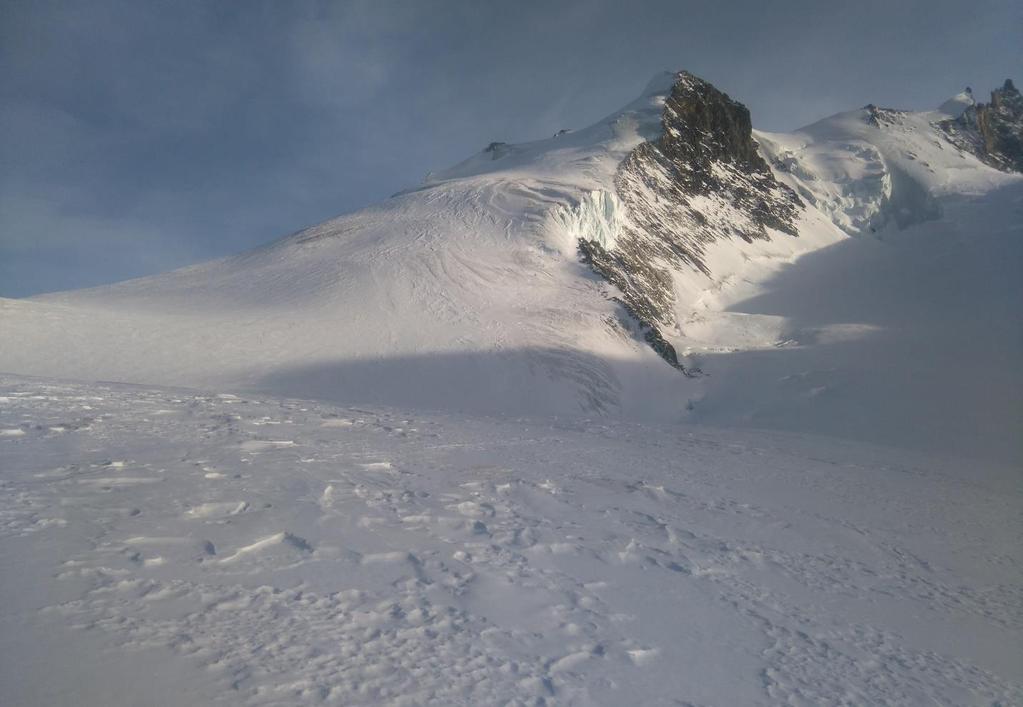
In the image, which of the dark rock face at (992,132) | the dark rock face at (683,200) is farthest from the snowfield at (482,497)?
the dark rock face at (992,132)

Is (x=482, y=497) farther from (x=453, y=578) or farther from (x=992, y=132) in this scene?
(x=992, y=132)

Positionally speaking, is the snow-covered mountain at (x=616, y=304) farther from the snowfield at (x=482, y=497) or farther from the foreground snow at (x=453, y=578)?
the foreground snow at (x=453, y=578)

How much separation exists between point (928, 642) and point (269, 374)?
35.9 feet

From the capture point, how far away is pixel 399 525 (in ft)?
14.3

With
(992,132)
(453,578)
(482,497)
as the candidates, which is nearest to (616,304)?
(482,497)

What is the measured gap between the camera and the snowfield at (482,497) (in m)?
2.83

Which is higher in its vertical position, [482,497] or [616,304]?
[616,304]

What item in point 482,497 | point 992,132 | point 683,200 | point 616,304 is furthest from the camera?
point 992,132

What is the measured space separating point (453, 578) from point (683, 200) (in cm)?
3259

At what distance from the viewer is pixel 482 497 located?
5.24 meters

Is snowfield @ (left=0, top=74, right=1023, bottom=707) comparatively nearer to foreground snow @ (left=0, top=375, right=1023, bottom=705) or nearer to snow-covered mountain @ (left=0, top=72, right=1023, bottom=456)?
foreground snow @ (left=0, top=375, right=1023, bottom=705)

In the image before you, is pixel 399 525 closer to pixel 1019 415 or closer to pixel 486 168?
pixel 1019 415

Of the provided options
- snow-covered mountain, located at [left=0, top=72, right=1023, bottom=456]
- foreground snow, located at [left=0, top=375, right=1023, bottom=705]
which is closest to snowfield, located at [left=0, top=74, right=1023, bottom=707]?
foreground snow, located at [left=0, top=375, right=1023, bottom=705]

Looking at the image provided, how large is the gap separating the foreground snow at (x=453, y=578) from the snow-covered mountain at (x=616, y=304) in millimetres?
5854
